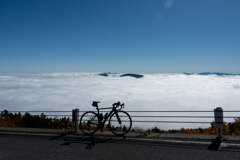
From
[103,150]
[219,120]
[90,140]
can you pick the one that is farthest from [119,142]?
[219,120]

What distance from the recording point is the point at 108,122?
24.8ft

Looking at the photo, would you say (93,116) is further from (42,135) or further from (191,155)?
(191,155)

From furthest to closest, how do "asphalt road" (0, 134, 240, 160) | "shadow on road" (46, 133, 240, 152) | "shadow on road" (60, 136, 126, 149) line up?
"shadow on road" (60, 136, 126, 149)
"shadow on road" (46, 133, 240, 152)
"asphalt road" (0, 134, 240, 160)

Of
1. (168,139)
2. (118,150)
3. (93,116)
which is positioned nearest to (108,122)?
(93,116)

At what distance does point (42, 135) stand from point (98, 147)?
333 centimetres

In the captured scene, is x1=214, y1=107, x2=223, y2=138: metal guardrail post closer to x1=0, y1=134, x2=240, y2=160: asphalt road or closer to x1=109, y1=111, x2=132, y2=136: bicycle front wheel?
x1=0, y1=134, x2=240, y2=160: asphalt road

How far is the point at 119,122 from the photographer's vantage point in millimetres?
7391

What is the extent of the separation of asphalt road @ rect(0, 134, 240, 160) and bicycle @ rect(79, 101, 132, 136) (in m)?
0.56

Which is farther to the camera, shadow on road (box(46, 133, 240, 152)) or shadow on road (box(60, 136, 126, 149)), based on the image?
shadow on road (box(60, 136, 126, 149))

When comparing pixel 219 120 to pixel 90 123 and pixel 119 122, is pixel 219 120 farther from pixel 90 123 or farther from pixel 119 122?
pixel 90 123

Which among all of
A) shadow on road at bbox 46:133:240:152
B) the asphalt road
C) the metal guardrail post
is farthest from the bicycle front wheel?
the metal guardrail post

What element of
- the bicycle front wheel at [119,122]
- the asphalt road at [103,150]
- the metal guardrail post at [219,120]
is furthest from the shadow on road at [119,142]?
the metal guardrail post at [219,120]

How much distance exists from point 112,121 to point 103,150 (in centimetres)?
198

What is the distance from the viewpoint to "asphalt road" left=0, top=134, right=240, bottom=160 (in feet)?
16.5
